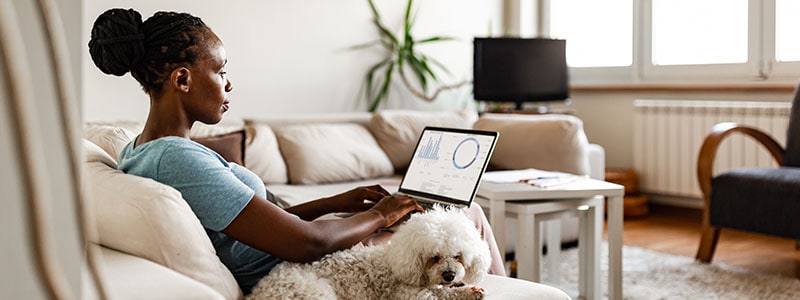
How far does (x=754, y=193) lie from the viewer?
10.4ft

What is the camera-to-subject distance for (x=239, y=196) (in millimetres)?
1354

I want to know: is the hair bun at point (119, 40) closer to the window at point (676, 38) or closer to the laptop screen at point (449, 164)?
the laptop screen at point (449, 164)

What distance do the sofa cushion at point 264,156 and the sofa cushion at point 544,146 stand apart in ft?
3.20

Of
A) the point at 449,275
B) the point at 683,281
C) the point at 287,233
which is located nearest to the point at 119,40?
the point at 287,233

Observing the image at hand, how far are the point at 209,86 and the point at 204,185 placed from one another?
0.23 m

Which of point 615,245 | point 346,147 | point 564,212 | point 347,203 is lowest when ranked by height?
point 615,245

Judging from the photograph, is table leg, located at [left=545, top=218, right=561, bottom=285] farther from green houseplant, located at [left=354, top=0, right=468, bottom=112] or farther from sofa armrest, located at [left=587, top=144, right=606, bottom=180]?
green houseplant, located at [left=354, top=0, right=468, bottom=112]

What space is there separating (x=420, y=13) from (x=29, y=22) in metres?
4.50

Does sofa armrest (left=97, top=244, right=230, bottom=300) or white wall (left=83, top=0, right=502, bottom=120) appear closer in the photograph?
sofa armrest (left=97, top=244, right=230, bottom=300)

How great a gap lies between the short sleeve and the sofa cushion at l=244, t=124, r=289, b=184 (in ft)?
6.49

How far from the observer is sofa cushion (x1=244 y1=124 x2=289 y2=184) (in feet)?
11.2

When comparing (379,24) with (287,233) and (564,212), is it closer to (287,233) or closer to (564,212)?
(564,212)

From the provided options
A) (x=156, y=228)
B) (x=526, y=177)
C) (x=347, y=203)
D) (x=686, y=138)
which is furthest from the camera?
(x=686, y=138)

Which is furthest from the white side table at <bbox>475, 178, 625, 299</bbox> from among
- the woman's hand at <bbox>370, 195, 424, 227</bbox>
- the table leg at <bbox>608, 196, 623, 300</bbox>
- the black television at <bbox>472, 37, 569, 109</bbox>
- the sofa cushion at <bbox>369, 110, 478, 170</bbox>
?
the black television at <bbox>472, 37, 569, 109</bbox>
